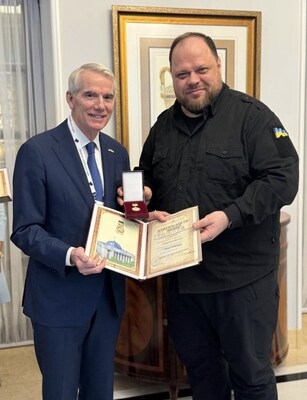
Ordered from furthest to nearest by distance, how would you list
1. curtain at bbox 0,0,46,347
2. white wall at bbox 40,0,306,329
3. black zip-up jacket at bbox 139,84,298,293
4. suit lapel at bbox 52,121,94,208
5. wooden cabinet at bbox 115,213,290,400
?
curtain at bbox 0,0,46,347 → white wall at bbox 40,0,306,329 → wooden cabinet at bbox 115,213,290,400 → black zip-up jacket at bbox 139,84,298,293 → suit lapel at bbox 52,121,94,208

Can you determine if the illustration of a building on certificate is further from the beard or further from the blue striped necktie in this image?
the beard

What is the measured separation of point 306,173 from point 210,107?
1811 mm

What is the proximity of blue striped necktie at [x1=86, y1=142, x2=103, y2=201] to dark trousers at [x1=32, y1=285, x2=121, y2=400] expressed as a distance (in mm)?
326

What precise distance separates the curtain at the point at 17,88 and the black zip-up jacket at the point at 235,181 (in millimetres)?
1403

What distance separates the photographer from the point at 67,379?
1643mm

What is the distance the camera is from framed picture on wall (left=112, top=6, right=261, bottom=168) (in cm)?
258

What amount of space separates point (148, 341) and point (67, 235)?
41.6 inches

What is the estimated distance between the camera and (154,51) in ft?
8.68

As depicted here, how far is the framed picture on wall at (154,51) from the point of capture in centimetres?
258

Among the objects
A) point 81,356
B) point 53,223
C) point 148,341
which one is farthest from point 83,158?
point 148,341

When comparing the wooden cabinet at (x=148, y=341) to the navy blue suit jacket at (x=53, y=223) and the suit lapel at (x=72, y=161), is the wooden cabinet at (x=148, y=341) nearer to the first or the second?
the navy blue suit jacket at (x=53, y=223)

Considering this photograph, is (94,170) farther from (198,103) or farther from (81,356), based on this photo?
(81,356)

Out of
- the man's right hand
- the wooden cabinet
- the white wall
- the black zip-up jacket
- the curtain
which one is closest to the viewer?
the man's right hand

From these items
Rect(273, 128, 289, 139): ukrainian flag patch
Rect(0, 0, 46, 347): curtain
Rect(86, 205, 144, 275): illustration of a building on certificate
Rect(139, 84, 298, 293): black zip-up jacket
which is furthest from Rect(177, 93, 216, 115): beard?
Rect(0, 0, 46, 347): curtain
